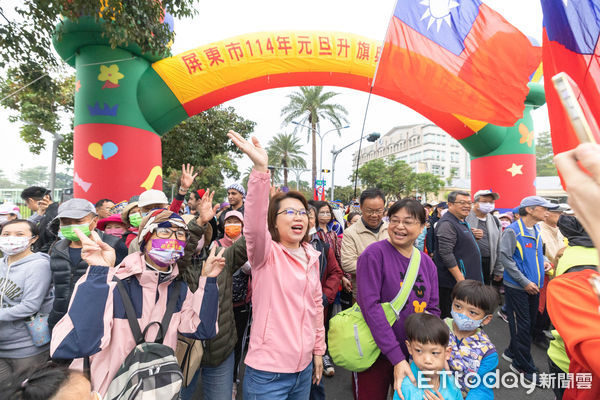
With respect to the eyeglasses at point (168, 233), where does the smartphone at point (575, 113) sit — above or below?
above

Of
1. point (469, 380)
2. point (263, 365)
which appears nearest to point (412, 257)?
point (469, 380)

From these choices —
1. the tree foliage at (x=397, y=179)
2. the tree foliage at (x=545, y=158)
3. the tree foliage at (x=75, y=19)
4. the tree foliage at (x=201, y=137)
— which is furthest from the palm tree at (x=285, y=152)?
the tree foliage at (x=545, y=158)

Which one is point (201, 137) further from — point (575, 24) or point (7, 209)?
point (575, 24)

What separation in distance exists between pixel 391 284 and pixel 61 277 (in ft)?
7.92

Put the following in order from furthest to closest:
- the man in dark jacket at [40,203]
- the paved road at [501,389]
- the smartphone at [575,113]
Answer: the man in dark jacket at [40,203] < the paved road at [501,389] < the smartphone at [575,113]

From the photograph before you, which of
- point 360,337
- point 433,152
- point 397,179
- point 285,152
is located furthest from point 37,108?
point 433,152

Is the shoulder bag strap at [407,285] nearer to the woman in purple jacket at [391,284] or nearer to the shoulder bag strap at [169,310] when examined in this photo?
the woman in purple jacket at [391,284]

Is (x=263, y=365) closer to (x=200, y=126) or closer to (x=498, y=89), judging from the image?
(x=498, y=89)

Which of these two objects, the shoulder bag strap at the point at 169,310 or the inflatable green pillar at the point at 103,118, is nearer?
the shoulder bag strap at the point at 169,310

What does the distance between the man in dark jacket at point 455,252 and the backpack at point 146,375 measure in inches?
122

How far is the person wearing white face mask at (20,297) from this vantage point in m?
2.16

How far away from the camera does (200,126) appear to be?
11.6m

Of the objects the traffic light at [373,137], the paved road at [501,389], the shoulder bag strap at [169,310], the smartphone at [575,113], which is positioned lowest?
the paved road at [501,389]

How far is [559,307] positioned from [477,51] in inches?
130
